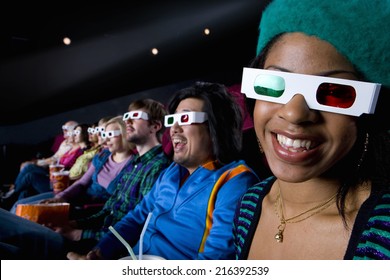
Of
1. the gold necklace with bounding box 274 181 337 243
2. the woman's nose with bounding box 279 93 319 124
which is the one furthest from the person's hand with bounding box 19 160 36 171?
the woman's nose with bounding box 279 93 319 124

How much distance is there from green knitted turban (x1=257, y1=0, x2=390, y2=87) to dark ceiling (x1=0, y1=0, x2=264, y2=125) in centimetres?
68

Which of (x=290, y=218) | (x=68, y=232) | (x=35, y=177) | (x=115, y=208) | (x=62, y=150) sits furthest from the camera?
(x=62, y=150)

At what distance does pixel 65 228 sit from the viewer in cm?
125

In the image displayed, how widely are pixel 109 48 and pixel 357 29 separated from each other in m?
1.49

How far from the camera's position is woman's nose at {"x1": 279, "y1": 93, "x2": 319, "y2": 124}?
496mm

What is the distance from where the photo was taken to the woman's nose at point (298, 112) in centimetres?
50

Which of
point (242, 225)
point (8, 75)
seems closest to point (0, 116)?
point (8, 75)

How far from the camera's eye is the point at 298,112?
→ 0.50 meters

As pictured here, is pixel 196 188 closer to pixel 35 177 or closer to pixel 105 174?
pixel 105 174

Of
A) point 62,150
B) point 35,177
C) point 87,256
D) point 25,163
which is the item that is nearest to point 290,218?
point 87,256

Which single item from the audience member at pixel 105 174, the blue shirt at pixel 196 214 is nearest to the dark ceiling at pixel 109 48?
the audience member at pixel 105 174

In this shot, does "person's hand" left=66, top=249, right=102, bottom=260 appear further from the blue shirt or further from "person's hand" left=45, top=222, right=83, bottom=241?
"person's hand" left=45, top=222, right=83, bottom=241

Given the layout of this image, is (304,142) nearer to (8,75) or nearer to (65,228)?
(65,228)
